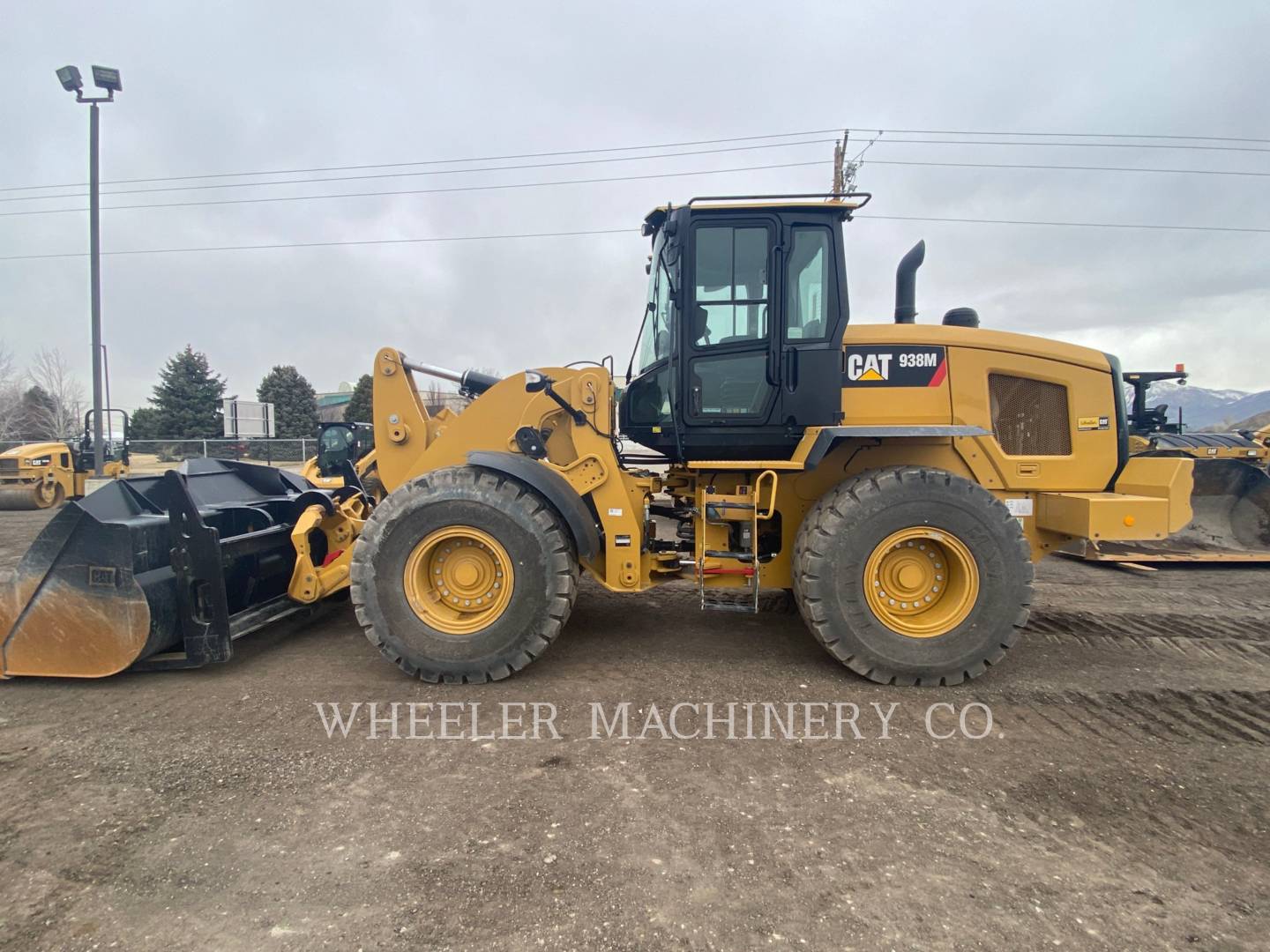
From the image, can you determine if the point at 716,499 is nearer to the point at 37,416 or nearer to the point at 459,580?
the point at 459,580

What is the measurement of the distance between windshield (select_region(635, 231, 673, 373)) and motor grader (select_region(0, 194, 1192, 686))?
0.02 m

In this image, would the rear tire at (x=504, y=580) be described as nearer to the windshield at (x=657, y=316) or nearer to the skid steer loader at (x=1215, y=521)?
the windshield at (x=657, y=316)

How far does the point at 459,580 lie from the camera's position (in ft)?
12.6

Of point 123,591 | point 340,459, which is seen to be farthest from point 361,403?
point 123,591

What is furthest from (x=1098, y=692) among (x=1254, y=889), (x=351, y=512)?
(x=351, y=512)

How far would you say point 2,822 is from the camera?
95.5 inches

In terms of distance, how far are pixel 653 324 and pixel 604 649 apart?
2204 mm

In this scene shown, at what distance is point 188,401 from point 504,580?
3833 centimetres

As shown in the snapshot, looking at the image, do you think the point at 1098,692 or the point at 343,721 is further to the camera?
the point at 1098,692

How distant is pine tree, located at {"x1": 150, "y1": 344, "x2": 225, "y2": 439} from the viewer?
109 ft

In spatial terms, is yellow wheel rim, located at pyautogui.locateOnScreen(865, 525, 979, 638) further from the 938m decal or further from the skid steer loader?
the skid steer loader

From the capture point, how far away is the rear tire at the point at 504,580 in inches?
145

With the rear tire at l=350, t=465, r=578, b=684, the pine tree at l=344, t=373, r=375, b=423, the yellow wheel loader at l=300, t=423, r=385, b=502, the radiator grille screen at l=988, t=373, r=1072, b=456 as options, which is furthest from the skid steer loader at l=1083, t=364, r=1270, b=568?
the pine tree at l=344, t=373, r=375, b=423

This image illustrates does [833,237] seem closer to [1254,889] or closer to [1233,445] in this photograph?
[1254,889]
